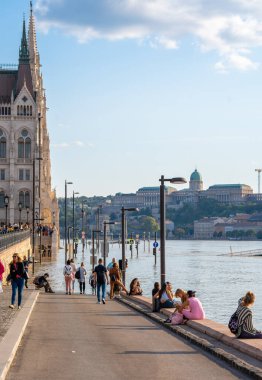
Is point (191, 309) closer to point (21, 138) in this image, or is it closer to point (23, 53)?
point (21, 138)

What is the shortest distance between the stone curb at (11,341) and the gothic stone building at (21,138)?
418 feet

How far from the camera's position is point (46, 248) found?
14875cm

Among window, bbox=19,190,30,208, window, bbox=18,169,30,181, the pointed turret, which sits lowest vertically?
window, bbox=19,190,30,208

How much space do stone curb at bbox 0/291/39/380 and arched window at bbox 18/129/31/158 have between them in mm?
131411

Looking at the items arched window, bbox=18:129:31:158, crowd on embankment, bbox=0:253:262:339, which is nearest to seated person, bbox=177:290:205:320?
crowd on embankment, bbox=0:253:262:339

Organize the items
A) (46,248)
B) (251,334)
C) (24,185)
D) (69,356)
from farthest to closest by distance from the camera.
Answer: (24,185) → (46,248) → (251,334) → (69,356)

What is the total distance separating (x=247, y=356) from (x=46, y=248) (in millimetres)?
129463

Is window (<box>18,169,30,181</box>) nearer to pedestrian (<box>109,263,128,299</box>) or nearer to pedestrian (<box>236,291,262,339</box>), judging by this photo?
pedestrian (<box>109,263,128,299</box>)

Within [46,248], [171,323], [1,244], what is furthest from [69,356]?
[46,248]

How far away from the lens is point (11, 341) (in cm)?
2142

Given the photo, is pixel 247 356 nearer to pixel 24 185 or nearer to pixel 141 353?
pixel 141 353

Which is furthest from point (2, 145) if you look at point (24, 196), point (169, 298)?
point (169, 298)

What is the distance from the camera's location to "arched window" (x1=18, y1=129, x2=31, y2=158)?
162 m

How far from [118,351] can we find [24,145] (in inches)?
5591
